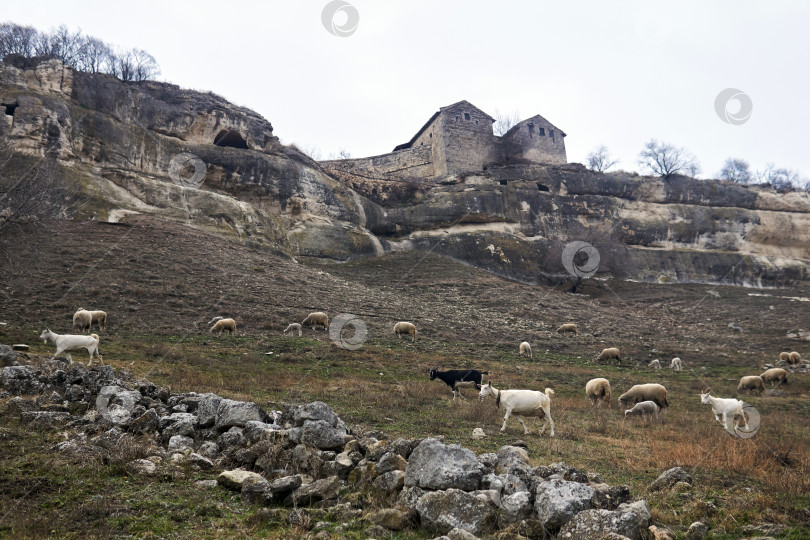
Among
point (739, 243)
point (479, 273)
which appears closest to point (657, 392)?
point (479, 273)

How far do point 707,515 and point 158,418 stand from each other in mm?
7341

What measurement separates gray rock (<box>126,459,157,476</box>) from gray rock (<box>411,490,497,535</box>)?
3.32 meters

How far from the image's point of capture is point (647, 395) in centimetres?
1414

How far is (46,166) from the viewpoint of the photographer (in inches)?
1052

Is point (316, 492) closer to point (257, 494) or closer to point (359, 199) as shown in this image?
point (257, 494)

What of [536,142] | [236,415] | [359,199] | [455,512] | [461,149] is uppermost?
[536,142]

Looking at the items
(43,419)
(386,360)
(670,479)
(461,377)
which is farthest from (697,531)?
(386,360)

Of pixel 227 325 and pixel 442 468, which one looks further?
pixel 227 325

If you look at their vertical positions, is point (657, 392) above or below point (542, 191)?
below

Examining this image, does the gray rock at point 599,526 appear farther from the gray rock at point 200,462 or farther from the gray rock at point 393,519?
the gray rock at point 200,462

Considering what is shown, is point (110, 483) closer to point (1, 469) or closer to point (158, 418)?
point (1, 469)

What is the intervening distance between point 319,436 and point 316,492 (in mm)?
1305

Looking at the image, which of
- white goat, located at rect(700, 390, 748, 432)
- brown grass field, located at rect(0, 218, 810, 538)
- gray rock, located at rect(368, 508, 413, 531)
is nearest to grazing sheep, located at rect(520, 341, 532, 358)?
brown grass field, located at rect(0, 218, 810, 538)

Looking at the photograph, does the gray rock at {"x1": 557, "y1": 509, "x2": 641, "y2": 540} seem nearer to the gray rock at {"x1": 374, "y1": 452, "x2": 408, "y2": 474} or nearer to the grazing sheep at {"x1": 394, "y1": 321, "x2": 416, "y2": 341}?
the gray rock at {"x1": 374, "y1": 452, "x2": 408, "y2": 474}
